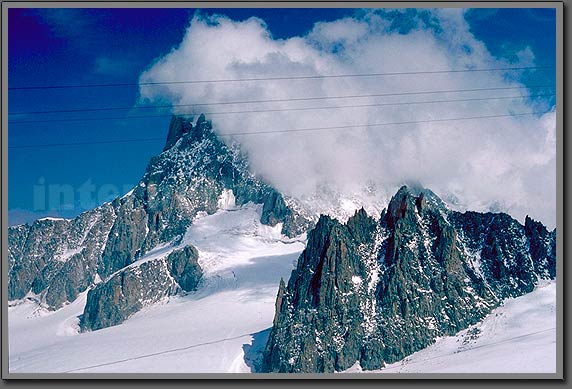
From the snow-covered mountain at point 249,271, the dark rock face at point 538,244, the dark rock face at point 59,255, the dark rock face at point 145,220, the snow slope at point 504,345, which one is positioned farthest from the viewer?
the dark rock face at point 145,220

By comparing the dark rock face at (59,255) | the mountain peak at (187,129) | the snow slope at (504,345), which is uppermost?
the mountain peak at (187,129)

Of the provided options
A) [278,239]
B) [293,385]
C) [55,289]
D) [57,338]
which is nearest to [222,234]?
[278,239]

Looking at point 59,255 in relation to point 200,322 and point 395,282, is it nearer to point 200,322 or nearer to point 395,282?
point 200,322

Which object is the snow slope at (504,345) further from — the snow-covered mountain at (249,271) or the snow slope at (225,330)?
the snow-covered mountain at (249,271)

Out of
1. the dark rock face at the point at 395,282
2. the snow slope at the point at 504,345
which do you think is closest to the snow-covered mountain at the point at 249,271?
the dark rock face at the point at 395,282

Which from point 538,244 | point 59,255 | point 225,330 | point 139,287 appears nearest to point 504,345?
point 538,244

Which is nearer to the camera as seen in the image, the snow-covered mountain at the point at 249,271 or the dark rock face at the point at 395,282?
the dark rock face at the point at 395,282
